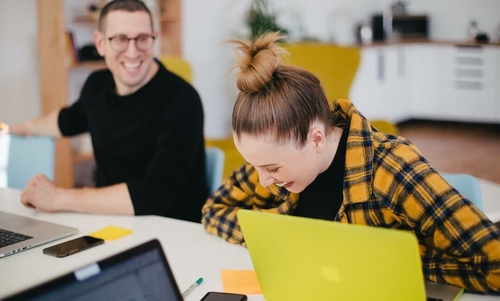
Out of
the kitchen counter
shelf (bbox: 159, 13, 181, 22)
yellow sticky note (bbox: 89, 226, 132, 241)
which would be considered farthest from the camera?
the kitchen counter

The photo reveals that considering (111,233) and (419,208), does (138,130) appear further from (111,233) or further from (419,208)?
(419,208)

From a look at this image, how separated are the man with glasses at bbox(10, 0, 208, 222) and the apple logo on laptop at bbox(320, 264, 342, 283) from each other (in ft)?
2.87

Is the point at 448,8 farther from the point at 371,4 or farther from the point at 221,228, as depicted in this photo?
the point at 221,228

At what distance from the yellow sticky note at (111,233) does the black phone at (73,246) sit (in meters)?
A: 0.04

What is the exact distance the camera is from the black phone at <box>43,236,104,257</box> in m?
1.57

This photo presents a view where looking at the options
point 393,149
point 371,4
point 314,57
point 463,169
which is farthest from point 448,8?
point 393,149

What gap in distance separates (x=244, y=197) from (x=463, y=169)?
4.09m

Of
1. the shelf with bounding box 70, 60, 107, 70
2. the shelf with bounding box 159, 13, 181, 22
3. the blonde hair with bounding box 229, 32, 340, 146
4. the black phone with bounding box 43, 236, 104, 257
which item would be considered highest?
the shelf with bounding box 159, 13, 181, 22

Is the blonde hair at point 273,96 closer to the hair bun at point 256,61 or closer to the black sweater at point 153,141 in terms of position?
the hair bun at point 256,61

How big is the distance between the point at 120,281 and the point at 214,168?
1.30 meters

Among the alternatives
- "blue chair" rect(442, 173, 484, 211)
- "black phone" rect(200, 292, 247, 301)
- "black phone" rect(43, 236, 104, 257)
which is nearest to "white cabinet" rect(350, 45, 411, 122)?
"blue chair" rect(442, 173, 484, 211)

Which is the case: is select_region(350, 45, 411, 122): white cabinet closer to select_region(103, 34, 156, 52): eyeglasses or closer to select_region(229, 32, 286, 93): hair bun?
select_region(103, 34, 156, 52): eyeglasses

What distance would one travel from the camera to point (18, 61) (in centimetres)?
398

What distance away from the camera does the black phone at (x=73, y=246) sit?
1.57 m
